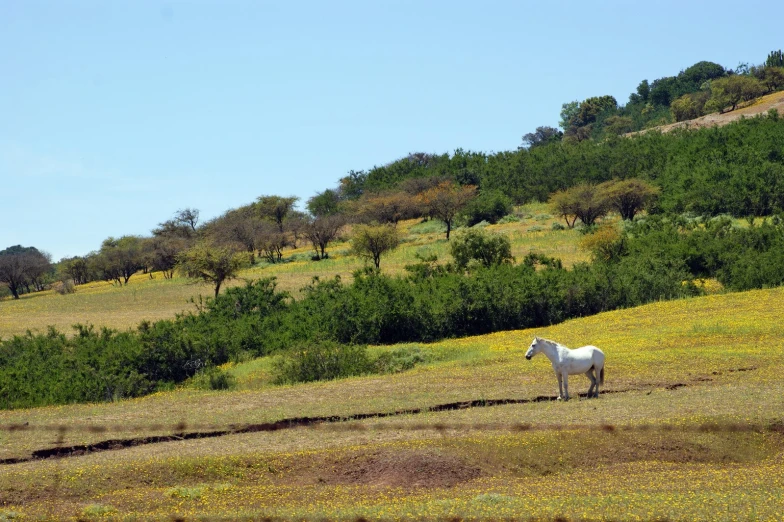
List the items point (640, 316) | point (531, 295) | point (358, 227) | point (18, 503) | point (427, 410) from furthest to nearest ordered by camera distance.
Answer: point (358, 227) < point (531, 295) < point (640, 316) < point (427, 410) < point (18, 503)

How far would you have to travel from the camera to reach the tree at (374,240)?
77.1 meters

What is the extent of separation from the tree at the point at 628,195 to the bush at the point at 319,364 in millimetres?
61765

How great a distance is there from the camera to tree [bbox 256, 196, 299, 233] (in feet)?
455

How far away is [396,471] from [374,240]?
60310 mm

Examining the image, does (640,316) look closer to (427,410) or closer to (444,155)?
(427,410)

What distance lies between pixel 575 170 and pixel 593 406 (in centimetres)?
10493

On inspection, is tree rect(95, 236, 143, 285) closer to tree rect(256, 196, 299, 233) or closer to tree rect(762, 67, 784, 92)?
tree rect(256, 196, 299, 233)

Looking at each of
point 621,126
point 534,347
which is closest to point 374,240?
point 534,347

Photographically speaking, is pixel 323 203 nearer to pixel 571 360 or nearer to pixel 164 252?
pixel 164 252

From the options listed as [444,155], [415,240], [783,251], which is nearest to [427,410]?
[783,251]

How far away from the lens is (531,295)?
46531 mm

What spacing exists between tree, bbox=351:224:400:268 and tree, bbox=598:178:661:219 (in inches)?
1053

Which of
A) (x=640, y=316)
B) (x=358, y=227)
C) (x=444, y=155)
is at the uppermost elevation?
(x=444, y=155)

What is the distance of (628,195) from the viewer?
93500 mm
